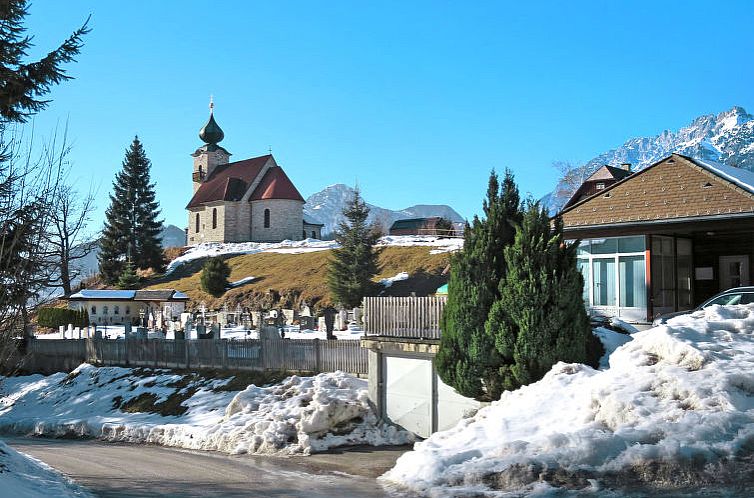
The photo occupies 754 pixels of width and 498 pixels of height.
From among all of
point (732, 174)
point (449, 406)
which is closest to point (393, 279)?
point (732, 174)

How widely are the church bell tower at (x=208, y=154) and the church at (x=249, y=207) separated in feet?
10.5

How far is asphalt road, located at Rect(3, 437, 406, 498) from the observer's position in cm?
1351

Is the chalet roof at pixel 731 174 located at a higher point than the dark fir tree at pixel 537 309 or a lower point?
higher

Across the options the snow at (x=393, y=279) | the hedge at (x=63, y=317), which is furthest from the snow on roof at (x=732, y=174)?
the hedge at (x=63, y=317)

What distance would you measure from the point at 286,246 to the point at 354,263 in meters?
25.4

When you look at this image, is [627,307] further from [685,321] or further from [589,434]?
[589,434]

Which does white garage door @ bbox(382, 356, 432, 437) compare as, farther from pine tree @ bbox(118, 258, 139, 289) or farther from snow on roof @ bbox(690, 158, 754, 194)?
pine tree @ bbox(118, 258, 139, 289)

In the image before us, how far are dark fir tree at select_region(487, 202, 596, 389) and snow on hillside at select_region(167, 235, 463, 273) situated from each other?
42326mm

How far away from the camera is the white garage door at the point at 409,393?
19.6m

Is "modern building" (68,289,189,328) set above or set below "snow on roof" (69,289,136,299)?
below

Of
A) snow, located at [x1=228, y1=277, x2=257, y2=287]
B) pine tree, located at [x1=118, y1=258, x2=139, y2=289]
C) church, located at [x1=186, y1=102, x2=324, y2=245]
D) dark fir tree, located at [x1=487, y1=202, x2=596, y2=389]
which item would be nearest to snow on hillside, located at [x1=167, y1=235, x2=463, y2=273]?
church, located at [x1=186, y1=102, x2=324, y2=245]

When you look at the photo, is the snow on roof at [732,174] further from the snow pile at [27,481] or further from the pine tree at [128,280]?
the pine tree at [128,280]

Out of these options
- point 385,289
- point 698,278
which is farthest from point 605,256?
point 385,289

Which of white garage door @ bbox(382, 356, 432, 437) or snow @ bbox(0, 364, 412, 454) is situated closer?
snow @ bbox(0, 364, 412, 454)
